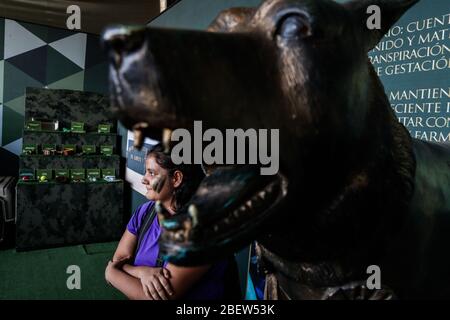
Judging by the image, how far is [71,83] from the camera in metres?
4.84

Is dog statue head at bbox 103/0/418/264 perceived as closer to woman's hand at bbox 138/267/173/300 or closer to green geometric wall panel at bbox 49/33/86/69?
woman's hand at bbox 138/267/173/300

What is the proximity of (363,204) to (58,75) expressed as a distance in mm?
5273

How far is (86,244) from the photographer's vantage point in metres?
4.12

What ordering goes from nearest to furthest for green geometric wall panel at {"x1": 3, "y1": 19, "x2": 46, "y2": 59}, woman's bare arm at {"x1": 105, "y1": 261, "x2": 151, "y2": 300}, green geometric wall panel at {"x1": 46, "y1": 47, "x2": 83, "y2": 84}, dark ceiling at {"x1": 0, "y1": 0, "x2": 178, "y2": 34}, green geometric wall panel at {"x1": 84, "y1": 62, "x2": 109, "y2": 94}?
woman's bare arm at {"x1": 105, "y1": 261, "x2": 151, "y2": 300}
dark ceiling at {"x1": 0, "y1": 0, "x2": 178, "y2": 34}
green geometric wall panel at {"x1": 3, "y1": 19, "x2": 46, "y2": 59}
green geometric wall panel at {"x1": 46, "y1": 47, "x2": 83, "y2": 84}
green geometric wall panel at {"x1": 84, "y1": 62, "x2": 109, "y2": 94}

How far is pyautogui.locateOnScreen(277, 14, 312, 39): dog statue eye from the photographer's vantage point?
398mm

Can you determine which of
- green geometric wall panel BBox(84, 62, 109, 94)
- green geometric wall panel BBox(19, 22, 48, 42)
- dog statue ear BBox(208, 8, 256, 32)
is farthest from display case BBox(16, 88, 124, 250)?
dog statue ear BBox(208, 8, 256, 32)

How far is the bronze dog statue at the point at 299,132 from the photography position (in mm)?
356

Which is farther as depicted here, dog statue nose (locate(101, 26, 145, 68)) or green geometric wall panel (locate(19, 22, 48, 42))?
green geometric wall panel (locate(19, 22, 48, 42))

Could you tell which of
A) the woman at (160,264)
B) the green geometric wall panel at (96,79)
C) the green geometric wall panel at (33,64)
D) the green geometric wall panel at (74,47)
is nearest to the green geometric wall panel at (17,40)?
the green geometric wall panel at (33,64)

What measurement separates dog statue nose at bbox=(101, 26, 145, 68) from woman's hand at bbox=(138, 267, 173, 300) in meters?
1.05

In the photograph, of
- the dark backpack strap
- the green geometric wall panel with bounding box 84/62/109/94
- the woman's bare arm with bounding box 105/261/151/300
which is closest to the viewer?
the woman's bare arm with bounding box 105/261/151/300

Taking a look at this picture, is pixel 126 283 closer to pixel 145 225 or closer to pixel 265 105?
pixel 145 225

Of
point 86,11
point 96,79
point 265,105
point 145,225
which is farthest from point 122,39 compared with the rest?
point 96,79
